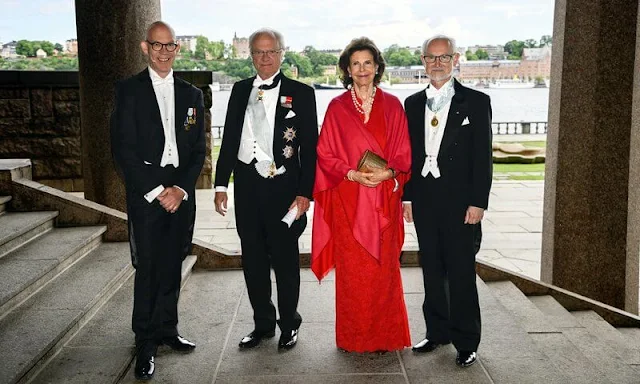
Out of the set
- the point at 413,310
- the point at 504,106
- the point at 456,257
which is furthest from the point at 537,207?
the point at 504,106

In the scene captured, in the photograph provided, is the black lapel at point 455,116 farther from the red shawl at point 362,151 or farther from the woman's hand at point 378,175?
the woman's hand at point 378,175

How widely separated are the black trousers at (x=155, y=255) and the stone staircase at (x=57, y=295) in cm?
22

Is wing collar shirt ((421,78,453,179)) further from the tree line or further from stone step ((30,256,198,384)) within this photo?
stone step ((30,256,198,384))

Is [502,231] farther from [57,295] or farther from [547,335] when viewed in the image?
[57,295]

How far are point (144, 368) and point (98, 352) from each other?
386 millimetres

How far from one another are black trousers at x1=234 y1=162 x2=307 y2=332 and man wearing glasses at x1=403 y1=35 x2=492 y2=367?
2.26 feet

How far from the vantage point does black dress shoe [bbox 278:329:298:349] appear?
3.49 meters

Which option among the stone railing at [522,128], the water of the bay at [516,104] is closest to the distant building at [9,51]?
the water of the bay at [516,104]

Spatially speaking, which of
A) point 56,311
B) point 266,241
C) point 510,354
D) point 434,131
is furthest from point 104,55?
point 510,354

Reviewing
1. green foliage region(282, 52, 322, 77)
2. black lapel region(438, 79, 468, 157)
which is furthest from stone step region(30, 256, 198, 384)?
black lapel region(438, 79, 468, 157)

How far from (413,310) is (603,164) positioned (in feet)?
7.19

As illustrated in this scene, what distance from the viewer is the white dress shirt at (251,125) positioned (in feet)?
11.0

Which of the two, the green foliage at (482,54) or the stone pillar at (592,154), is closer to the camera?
the green foliage at (482,54)

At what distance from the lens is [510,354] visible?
3.46 metres
